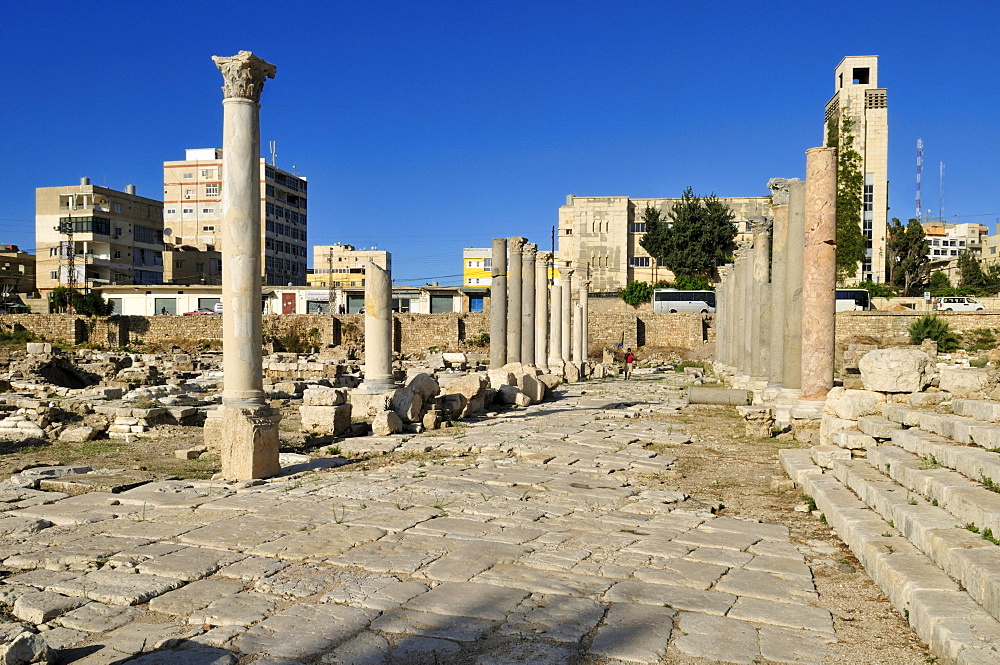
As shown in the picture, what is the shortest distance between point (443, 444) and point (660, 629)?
727 cm

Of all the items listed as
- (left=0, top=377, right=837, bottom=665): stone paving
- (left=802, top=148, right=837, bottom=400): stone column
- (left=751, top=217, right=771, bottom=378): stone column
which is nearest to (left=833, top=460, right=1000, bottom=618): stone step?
(left=0, top=377, right=837, bottom=665): stone paving

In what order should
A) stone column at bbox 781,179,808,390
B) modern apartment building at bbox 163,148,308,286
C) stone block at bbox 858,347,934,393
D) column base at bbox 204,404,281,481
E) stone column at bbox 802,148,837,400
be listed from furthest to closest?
1. modern apartment building at bbox 163,148,308,286
2. stone column at bbox 781,179,808,390
3. stone column at bbox 802,148,837,400
4. stone block at bbox 858,347,934,393
5. column base at bbox 204,404,281,481

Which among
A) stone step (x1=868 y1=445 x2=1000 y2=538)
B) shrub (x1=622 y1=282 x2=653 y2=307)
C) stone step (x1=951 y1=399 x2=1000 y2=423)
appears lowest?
stone step (x1=868 y1=445 x2=1000 y2=538)

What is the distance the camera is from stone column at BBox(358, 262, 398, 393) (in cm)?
1357

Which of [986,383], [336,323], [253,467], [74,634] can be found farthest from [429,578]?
[336,323]

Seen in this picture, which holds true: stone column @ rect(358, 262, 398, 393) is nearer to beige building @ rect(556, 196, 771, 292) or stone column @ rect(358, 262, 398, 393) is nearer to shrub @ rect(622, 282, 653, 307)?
shrub @ rect(622, 282, 653, 307)

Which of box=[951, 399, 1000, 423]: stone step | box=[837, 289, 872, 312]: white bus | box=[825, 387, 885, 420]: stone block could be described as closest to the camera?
box=[951, 399, 1000, 423]: stone step

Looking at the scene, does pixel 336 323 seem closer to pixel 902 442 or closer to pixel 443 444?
pixel 443 444

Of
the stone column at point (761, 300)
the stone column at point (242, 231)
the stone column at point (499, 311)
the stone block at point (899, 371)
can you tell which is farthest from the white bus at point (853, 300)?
the stone column at point (242, 231)

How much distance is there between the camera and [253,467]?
869cm

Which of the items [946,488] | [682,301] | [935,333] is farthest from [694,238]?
[946,488]

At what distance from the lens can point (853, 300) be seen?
4688cm

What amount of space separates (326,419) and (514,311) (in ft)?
34.6

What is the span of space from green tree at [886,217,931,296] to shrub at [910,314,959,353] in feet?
63.4
